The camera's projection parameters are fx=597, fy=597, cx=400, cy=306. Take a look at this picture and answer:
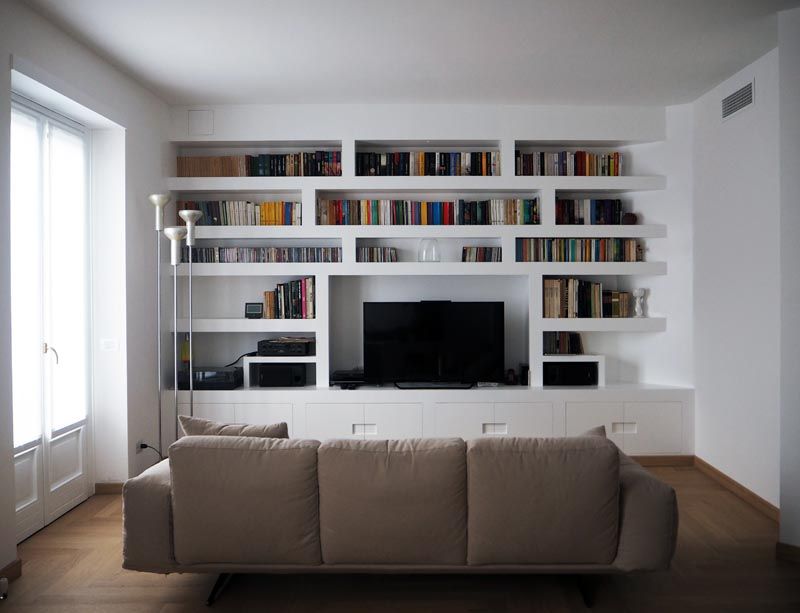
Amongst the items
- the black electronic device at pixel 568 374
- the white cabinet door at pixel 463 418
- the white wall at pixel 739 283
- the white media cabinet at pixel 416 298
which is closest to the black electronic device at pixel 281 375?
the white media cabinet at pixel 416 298

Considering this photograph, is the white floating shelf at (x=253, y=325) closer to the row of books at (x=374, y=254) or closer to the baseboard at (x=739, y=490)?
the row of books at (x=374, y=254)

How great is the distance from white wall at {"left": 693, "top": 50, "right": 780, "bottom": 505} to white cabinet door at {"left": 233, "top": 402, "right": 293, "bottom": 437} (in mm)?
3228

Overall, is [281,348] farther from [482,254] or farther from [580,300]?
[580,300]

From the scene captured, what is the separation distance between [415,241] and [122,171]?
2.35 meters

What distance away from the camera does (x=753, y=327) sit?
3.88 m

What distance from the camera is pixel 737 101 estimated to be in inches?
160

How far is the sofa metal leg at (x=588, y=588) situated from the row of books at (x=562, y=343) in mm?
2505

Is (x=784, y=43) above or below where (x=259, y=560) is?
above

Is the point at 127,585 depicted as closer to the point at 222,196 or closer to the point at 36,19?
the point at 36,19

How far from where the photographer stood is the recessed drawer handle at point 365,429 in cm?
471

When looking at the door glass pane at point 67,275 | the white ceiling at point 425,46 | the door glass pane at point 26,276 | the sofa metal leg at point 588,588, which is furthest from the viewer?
the door glass pane at point 67,275

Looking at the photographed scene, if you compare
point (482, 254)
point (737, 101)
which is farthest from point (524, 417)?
point (737, 101)

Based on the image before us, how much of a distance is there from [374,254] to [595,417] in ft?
7.23

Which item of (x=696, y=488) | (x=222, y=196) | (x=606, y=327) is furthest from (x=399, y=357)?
(x=696, y=488)
